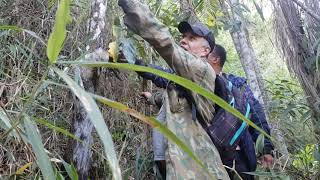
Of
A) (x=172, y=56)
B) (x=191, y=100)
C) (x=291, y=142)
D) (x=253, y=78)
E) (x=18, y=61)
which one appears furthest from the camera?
(x=291, y=142)

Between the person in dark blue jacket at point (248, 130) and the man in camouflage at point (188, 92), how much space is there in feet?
0.62

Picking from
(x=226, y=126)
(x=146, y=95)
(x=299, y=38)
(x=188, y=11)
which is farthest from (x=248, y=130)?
(x=299, y=38)

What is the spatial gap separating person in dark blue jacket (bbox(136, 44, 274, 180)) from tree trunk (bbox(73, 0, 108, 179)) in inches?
9.8

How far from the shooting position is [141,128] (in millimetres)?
2748

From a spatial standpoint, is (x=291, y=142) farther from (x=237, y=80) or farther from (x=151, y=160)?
(x=151, y=160)

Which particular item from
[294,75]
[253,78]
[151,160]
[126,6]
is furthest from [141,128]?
[294,75]

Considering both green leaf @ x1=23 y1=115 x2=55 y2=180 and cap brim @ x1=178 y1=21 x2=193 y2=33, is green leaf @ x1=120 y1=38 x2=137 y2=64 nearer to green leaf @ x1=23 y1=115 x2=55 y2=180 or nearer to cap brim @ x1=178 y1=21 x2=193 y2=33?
cap brim @ x1=178 y1=21 x2=193 y2=33

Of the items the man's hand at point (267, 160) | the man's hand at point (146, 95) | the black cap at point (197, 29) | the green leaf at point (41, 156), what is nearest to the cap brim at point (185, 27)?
the black cap at point (197, 29)

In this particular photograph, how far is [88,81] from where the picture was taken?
2104 millimetres

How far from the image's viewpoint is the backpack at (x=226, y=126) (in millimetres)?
2152

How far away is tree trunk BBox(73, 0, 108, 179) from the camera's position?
2.03 m

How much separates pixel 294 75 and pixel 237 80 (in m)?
0.90

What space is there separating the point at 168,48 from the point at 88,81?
0.41 metres

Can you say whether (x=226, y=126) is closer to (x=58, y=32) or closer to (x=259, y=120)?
(x=259, y=120)
